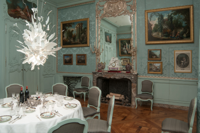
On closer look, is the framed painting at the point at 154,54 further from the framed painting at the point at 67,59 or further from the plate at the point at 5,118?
the plate at the point at 5,118

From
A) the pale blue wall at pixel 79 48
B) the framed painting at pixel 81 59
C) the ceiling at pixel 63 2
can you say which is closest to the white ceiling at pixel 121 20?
the pale blue wall at pixel 79 48

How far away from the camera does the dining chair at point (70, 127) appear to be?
1.53 metres

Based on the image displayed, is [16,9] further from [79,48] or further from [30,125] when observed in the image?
[30,125]

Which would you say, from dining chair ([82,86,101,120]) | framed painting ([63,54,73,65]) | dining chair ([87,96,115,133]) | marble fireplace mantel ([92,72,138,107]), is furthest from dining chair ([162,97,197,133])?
framed painting ([63,54,73,65])

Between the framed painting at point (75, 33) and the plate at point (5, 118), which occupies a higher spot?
the framed painting at point (75, 33)

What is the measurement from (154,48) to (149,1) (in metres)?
1.76

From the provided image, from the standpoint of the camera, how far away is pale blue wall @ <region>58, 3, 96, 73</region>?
641 centimetres

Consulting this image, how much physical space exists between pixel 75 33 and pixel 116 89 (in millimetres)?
3206

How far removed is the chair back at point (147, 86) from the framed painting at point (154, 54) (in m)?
0.87

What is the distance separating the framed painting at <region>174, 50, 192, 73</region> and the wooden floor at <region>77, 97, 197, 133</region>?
138cm

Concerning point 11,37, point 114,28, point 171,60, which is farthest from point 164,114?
point 11,37

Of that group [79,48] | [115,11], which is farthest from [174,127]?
[79,48]

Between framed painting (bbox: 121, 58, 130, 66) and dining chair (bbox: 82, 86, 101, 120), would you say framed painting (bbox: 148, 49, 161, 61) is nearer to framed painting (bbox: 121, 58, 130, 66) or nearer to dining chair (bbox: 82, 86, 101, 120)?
framed painting (bbox: 121, 58, 130, 66)

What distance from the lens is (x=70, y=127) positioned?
1598mm
